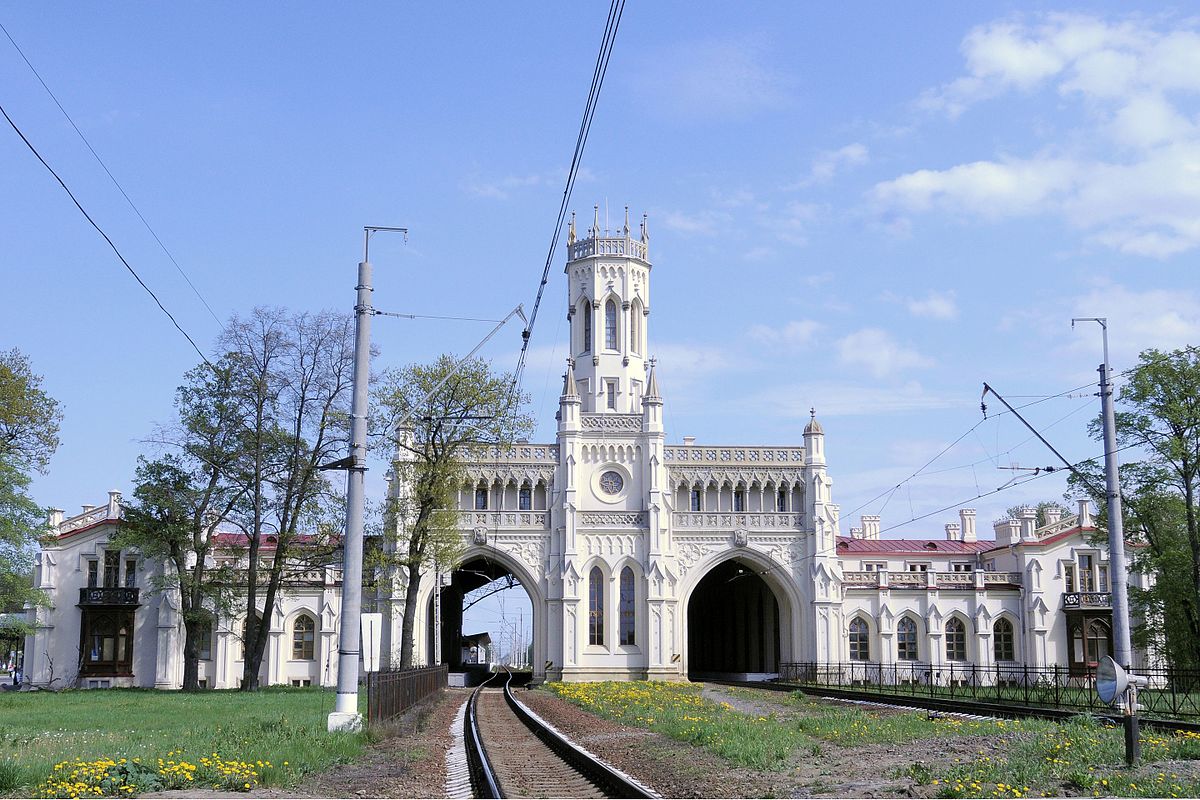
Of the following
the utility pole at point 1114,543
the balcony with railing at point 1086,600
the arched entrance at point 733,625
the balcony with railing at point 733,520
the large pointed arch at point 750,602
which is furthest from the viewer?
the arched entrance at point 733,625

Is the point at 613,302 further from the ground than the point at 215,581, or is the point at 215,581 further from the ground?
the point at 613,302

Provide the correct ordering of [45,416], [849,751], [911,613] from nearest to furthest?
[849,751]
[45,416]
[911,613]

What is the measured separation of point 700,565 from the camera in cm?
6028

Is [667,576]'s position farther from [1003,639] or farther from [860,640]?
[1003,639]

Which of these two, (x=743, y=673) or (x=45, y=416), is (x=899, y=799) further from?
(x=743, y=673)

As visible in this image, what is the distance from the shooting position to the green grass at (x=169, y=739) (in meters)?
15.1

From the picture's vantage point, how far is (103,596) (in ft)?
178

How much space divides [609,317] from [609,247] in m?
4.10

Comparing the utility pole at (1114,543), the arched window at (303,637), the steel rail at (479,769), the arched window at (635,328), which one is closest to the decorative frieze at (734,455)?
the arched window at (635,328)

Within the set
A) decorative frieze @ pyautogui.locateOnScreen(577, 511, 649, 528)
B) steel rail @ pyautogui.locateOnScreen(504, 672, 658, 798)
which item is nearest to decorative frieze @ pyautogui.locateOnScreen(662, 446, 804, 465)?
decorative frieze @ pyautogui.locateOnScreen(577, 511, 649, 528)

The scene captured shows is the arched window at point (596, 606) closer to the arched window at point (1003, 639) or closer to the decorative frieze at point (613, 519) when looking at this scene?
the decorative frieze at point (613, 519)

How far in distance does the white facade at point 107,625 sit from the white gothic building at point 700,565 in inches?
321

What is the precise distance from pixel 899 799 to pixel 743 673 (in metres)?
54.7

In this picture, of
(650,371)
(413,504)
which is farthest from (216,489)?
(650,371)
